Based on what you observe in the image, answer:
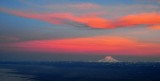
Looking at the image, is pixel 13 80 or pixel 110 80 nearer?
pixel 13 80

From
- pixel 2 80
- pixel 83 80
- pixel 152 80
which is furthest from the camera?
pixel 152 80

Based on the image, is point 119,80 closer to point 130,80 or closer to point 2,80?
point 130,80

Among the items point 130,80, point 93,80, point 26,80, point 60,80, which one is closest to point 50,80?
point 60,80

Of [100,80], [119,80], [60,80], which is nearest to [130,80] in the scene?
[119,80]

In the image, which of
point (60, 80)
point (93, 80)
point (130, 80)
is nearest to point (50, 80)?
point (60, 80)

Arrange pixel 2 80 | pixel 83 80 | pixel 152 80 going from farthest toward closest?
1. pixel 152 80
2. pixel 83 80
3. pixel 2 80

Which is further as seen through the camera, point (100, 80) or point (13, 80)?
point (100, 80)

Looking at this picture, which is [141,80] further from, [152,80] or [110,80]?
[110,80]

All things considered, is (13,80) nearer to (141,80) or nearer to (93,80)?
(93,80)
